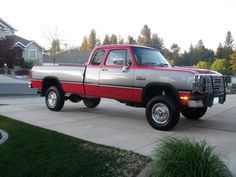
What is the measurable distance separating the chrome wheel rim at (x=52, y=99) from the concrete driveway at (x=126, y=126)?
1.03ft

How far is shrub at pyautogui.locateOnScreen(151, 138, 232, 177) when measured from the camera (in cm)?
426

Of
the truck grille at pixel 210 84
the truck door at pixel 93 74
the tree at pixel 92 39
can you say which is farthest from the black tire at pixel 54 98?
the tree at pixel 92 39

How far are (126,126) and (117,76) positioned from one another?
4.54 ft

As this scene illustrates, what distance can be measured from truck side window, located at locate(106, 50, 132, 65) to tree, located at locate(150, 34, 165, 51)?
283ft

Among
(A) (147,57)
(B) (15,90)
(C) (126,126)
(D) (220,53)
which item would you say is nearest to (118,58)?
(A) (147,57)

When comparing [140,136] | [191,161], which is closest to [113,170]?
[191,161]

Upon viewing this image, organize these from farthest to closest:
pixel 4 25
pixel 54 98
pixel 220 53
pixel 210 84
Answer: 1. pixel 220 53
2. pixel 4 25
3. pixel 54 98
4. pixel 210 84

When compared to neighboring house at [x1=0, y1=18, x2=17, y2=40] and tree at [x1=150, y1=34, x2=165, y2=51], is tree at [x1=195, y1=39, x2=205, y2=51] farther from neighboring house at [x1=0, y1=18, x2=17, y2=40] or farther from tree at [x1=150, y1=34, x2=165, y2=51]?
neighboring house at [x1=0, y1=18, x2=17, y2=40]

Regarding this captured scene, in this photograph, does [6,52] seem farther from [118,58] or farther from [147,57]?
[147,57]

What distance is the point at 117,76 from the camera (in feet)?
30.1

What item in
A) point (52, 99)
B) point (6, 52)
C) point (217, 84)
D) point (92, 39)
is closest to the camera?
point (217, 84)

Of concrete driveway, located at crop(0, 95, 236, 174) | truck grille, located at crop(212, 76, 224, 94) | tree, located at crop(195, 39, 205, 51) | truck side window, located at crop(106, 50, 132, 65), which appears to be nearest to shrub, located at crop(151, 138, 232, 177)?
concrete driveway, located at crop(0, 95, 236, 174)

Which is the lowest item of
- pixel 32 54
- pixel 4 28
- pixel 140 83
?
pixel 140 83

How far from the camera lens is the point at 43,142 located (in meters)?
6.55
